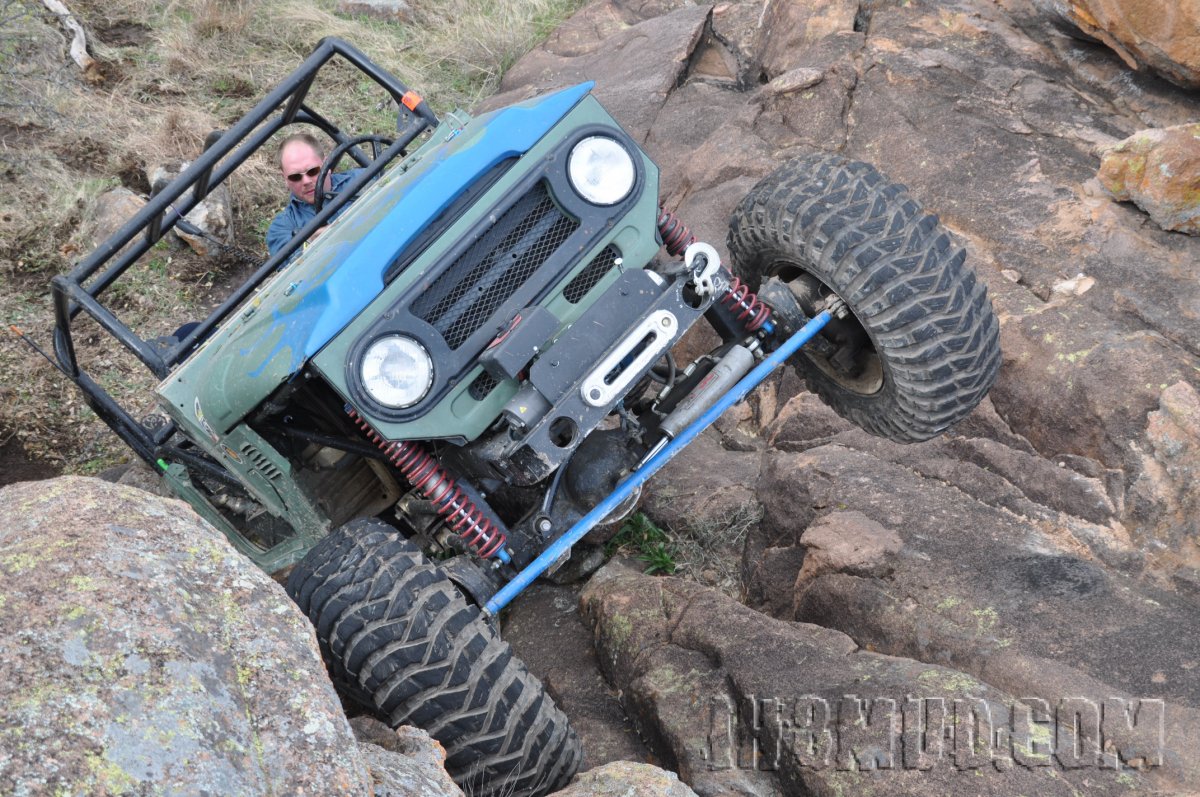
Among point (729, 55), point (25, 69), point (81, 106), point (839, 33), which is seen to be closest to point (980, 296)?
point (839, 33)

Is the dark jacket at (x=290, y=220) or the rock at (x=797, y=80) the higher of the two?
Answer: the dark jacket at (x=290, y=220)

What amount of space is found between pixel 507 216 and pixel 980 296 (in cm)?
151

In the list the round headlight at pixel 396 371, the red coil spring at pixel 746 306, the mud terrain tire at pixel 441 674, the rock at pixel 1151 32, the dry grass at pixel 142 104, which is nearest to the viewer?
the mud terrain tire at pixel 441 674

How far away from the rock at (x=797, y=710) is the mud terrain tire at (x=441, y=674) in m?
0.38

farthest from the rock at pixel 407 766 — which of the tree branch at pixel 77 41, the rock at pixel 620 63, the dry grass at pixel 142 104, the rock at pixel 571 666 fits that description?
the tree branch at pixel 77 41

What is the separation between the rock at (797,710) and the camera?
2.50 meters

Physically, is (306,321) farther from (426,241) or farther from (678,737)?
(678,737)

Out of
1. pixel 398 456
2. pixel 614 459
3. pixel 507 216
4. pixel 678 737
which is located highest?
pixel 507 216

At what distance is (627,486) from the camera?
337 centimetres

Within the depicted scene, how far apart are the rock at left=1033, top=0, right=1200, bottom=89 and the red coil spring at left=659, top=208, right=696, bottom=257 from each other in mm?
2721

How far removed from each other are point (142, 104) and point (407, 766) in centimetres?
754

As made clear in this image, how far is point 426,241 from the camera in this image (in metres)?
3.21

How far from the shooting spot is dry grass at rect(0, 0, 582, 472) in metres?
6.62

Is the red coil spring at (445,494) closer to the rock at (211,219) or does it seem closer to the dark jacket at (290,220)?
the dark jacket at (290,220)
